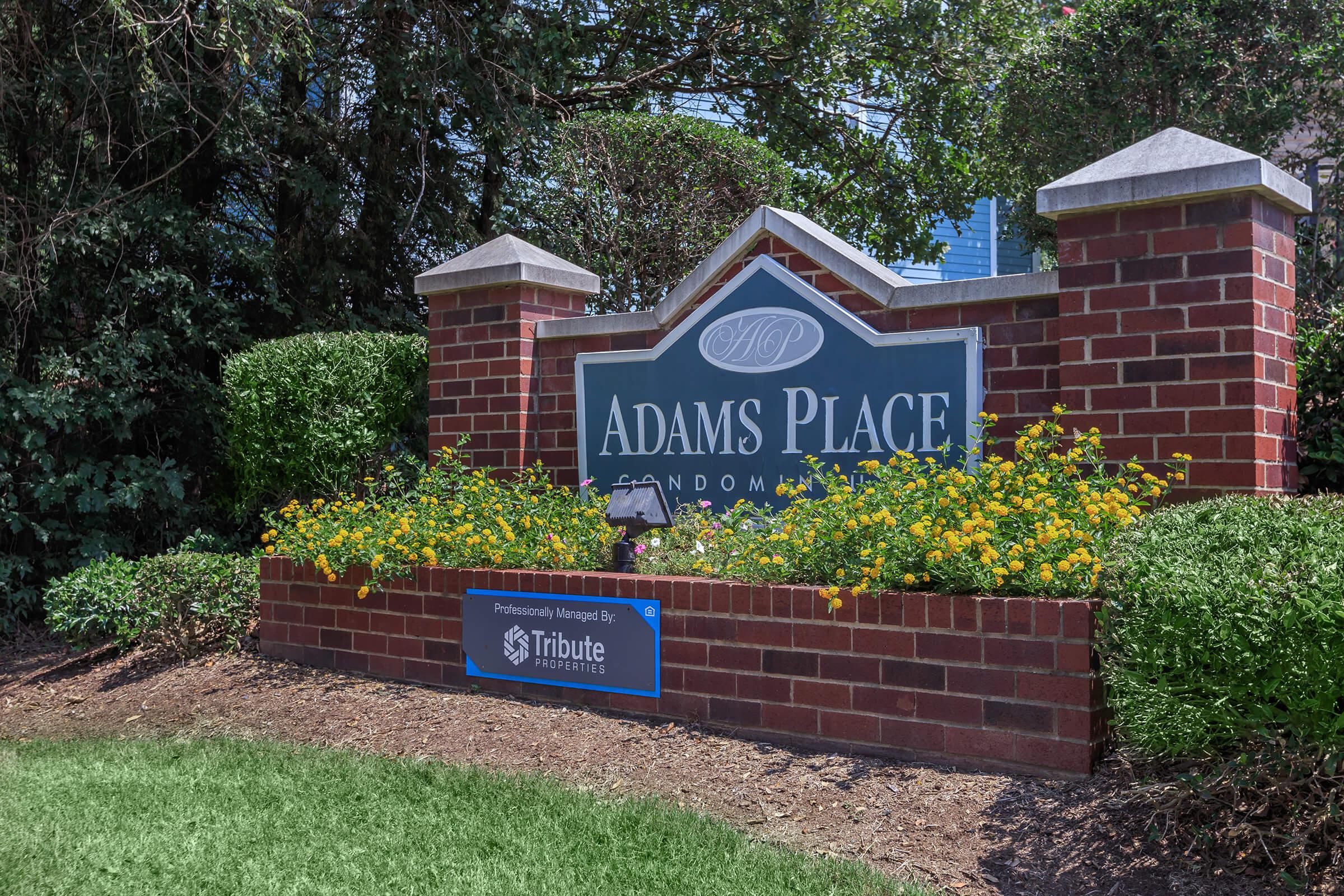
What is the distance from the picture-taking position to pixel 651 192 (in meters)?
8.51

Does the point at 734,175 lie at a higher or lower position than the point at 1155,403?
higher

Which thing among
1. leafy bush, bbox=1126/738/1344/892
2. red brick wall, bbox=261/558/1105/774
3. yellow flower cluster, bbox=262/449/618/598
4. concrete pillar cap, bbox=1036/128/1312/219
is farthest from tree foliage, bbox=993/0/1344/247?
leafy bush, bbox=1126/738/1344/892

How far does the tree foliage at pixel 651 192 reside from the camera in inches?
332

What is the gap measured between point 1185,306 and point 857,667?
207cm

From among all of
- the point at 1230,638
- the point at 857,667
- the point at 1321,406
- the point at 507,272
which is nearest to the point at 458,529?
the point at 507,272

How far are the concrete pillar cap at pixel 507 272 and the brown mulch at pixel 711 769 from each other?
252cm

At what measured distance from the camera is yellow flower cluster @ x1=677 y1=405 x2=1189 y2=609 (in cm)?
415

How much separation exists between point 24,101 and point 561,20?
175 inches

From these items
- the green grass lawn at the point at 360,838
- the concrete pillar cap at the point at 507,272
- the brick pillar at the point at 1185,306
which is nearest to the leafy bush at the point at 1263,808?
the green grass lawn at the point at 360,838

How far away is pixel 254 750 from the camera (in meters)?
5.08

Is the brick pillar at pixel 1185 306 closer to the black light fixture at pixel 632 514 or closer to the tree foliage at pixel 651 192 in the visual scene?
the black light fixture at pixel 632 514

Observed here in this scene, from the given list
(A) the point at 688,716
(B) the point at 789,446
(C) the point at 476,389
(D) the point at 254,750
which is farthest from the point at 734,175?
(D) the point at 254,750

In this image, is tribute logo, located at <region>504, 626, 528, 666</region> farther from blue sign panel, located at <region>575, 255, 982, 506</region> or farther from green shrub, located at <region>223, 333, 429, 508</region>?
green shrub, located at <region>223, 333, 429, 508</region>

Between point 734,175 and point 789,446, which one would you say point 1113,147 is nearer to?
point 734,175
